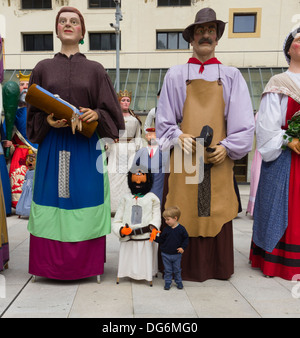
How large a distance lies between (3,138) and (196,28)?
404 centimetres

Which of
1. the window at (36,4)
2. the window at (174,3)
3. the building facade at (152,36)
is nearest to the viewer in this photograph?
the building facade at (152,36)

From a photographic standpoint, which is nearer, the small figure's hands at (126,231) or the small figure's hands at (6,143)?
the small figure's hands at (126,231)

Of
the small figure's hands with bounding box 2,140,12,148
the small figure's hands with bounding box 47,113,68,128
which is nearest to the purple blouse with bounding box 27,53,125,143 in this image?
the small figure's hands with bounding box 47,113,68,128

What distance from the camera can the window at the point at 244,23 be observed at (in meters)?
12.0

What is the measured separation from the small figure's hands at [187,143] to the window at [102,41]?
36.2ft

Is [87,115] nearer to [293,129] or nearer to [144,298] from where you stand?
[144,298]

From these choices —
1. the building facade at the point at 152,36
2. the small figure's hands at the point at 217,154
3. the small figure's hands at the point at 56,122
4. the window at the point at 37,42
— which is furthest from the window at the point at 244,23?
the small figure's hands at the point at 56,122

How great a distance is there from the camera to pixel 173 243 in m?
2.86

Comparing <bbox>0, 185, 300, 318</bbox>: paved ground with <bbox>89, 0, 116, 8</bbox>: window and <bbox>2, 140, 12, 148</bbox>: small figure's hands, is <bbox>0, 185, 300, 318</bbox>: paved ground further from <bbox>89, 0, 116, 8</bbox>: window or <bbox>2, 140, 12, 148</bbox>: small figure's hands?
<bbox>89, 0, 116, 8</bbox>: window

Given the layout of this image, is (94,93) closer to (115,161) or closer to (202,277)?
(202,277)

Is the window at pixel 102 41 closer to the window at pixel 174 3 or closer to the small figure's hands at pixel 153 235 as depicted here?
the window at pixel 174 3

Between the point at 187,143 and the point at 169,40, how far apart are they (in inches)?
419

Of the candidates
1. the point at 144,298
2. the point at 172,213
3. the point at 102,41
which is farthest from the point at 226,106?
the point at 102,41
